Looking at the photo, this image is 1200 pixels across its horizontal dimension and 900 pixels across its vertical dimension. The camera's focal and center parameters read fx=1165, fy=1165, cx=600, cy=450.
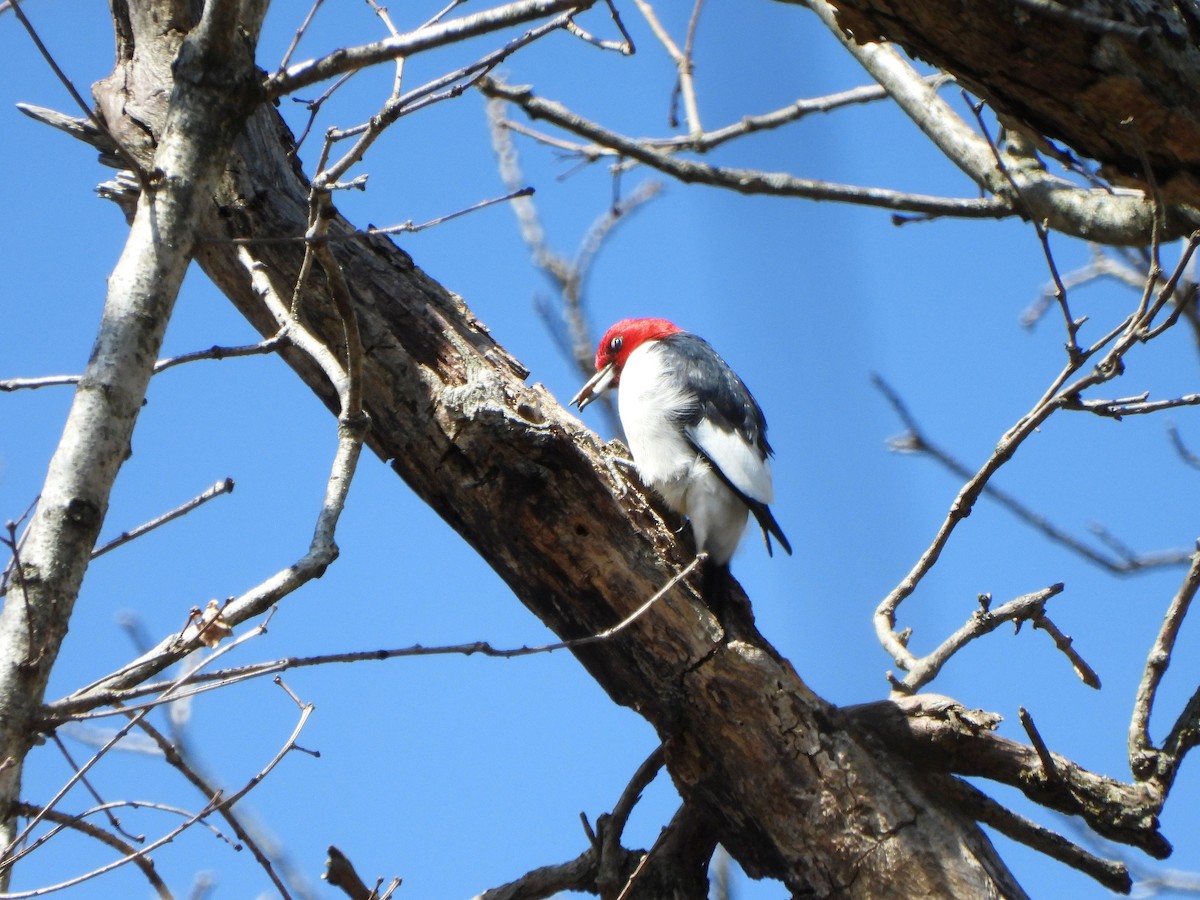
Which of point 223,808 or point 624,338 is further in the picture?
point 624,338

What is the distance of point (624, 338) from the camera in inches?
207

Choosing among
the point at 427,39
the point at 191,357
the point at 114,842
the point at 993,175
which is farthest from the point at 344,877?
the point at 993,175

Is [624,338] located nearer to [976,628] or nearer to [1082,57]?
[976,628]

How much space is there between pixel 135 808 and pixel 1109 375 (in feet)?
7.97

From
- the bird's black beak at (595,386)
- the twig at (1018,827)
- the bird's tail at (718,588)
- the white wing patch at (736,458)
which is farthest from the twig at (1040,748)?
the bird's black beak at (595,386)

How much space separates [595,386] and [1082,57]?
3.03 m

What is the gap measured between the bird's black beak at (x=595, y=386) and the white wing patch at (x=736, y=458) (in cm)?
79

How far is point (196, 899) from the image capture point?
3904 millimetres

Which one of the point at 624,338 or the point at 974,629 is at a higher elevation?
the point at 624,338

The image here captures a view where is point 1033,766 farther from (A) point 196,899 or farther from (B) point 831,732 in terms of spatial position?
(A) point 196,899

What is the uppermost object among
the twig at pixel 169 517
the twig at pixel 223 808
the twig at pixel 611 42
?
the twig at pixel 611 42

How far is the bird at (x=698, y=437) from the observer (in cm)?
411

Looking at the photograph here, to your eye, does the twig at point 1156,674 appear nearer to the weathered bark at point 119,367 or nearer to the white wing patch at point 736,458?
the white wing patch at point 736,458

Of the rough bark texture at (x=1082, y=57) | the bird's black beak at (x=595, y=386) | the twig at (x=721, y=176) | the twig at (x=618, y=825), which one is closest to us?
the rough bark texture at (x=1082, y=57)
